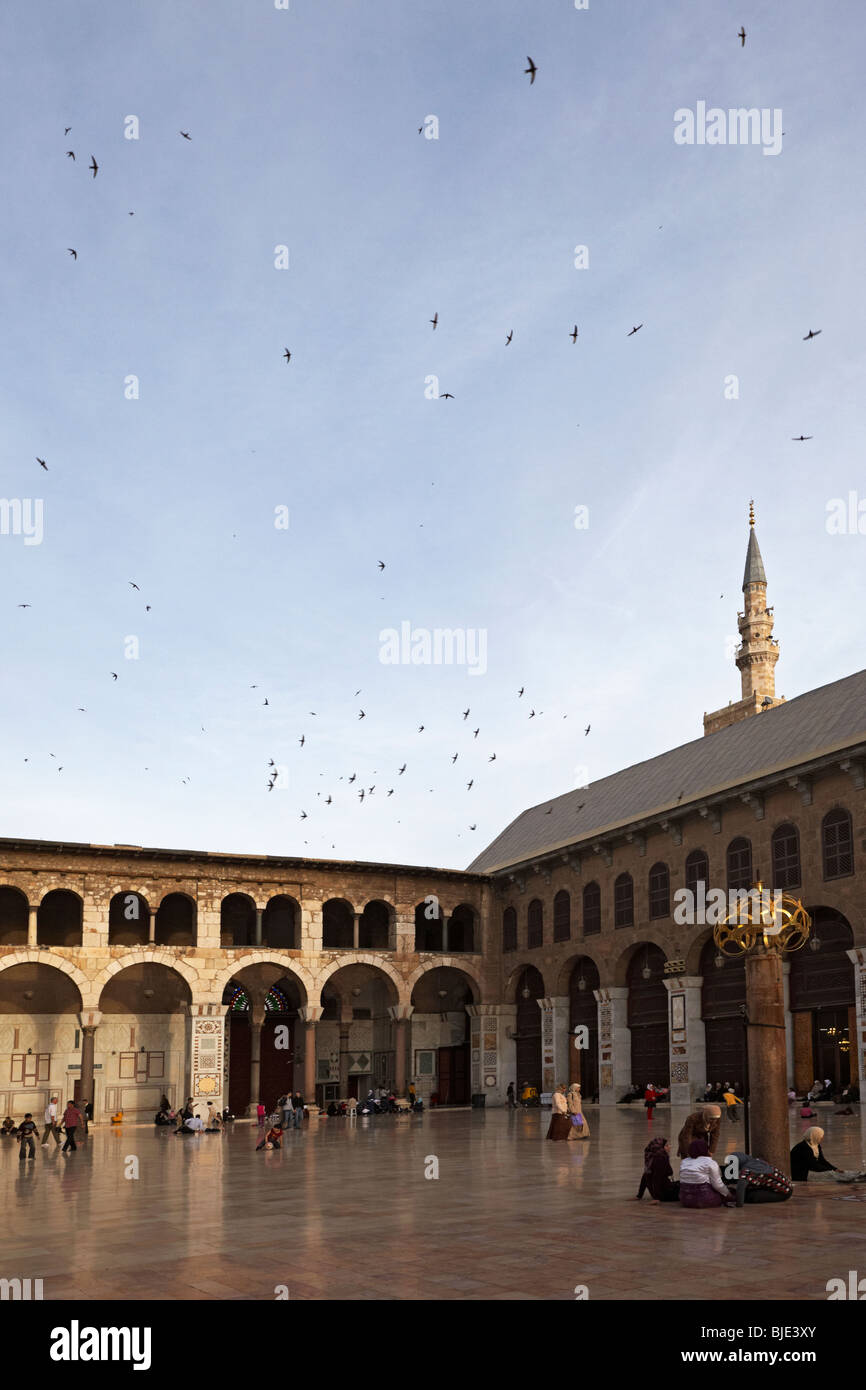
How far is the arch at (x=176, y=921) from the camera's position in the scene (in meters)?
40.6

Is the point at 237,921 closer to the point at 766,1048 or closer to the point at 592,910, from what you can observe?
the point at 592,910

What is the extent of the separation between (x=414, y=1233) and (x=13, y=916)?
1201 inches

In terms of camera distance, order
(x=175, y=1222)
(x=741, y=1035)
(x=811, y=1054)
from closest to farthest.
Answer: (x=175, y=1222)
(x=811, y=1054)
(x=741, y=1035)

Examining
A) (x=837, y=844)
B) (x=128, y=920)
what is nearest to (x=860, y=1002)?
(x=837, y=844)

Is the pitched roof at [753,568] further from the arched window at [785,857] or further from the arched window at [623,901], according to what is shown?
the arched window at [785,857]

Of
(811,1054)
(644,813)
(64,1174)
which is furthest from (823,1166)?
(644,813)

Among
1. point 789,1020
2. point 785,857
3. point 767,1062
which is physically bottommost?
point 789,1020

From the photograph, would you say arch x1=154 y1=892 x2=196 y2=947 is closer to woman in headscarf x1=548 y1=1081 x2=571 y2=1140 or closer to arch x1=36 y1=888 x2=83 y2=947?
arch x1=36 y1=888 x2=83 y2=947

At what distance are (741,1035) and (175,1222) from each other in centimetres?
2187

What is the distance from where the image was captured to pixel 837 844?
93.5 ft

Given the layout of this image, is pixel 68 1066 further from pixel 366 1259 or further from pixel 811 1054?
pixel 366 1259

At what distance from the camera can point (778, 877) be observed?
1182 inches

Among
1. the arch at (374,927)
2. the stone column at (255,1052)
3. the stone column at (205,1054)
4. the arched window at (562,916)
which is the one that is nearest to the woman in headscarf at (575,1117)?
the arched window at (562,916)

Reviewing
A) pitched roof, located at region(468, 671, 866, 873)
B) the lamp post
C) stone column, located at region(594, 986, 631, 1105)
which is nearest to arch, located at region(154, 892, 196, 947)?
pitched roof, located at region(468, 671, 866, 873)
